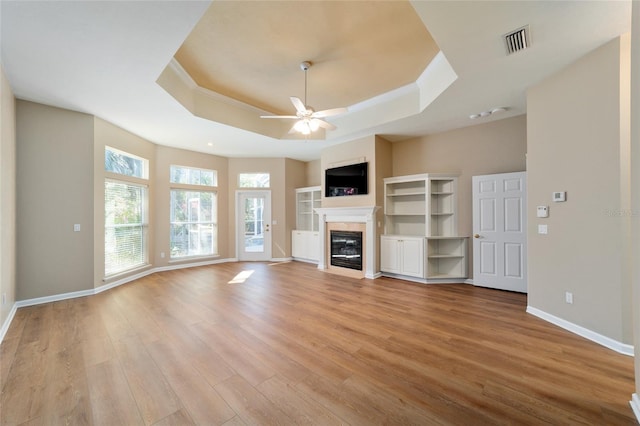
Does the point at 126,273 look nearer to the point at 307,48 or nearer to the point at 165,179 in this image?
the point at 165,179

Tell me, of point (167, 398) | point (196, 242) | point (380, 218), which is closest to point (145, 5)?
point (167, 398)

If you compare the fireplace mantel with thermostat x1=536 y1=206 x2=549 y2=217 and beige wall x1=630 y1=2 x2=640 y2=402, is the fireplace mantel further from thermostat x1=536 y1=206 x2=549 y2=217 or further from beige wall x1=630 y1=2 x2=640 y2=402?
beige wall x1=630 y1=2 x2=640 y2=402

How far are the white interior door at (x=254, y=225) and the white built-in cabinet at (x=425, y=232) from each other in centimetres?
344

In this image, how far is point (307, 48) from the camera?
10.3ft

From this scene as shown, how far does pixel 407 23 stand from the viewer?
2736 millimetres

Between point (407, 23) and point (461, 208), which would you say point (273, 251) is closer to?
point (461, 208)

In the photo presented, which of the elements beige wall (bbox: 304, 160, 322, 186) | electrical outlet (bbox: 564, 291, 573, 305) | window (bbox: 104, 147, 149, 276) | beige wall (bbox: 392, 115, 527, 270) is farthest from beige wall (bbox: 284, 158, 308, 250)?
electrical outlet (bbox: 564, 291, 573, 305)

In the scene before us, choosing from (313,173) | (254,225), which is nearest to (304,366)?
(254,225)

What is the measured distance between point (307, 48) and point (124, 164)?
4372 millimetres

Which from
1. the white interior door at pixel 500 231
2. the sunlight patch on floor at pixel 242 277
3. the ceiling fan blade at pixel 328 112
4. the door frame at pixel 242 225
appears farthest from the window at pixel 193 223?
the white interior door at pixel 500 231

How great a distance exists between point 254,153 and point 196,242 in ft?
9.22

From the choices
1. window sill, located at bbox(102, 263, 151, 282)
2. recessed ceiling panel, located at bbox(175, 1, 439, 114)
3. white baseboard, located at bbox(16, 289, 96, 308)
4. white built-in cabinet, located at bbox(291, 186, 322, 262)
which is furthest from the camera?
white built-in cabinet, located at bbox(291, 186, 322, 262)

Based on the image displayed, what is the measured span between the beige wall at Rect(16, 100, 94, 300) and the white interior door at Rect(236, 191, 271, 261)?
3.37 m

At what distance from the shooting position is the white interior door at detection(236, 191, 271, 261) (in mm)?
7207
